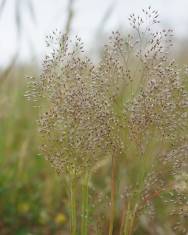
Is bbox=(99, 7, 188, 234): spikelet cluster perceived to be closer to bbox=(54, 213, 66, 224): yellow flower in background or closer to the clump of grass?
the clump of grass

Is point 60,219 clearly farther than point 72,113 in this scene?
Yes

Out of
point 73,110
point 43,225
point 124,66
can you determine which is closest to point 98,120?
point 73,110

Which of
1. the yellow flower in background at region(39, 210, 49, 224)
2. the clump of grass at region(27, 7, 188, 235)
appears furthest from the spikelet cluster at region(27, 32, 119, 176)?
the yellow flower in background at region(39, 210, 49, 224)

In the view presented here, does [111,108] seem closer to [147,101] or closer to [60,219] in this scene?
[147,101]

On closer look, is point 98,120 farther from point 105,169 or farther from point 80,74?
point 105,169

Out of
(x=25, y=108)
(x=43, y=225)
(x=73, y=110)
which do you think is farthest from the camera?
(x=25, y=108)

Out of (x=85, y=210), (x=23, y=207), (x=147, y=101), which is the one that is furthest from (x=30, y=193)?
(x=147, y=101)

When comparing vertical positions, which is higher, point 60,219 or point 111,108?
point 111,108
